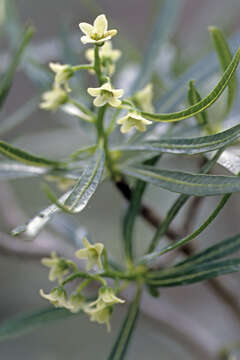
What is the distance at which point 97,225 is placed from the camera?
8.21 feet

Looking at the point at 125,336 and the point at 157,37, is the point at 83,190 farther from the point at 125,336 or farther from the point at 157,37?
the point at 157,37

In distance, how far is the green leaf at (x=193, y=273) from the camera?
831 mm

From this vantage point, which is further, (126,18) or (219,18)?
(126,18)

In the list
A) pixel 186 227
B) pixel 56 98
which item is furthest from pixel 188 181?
pixel 186 227

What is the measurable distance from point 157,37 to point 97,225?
4.53 ft

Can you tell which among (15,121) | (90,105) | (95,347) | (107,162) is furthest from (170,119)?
(95,347)

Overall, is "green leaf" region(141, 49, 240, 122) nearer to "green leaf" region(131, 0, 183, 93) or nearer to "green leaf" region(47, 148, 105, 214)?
"green leaf" region(47, 148, 105, 214)

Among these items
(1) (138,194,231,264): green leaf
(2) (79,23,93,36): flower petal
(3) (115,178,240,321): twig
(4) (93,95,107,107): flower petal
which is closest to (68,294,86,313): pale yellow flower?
(1) (138,194,231,264): green leaf

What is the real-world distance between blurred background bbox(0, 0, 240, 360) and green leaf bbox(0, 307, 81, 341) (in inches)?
15.0

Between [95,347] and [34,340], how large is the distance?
0.93 feet

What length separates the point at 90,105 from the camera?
121 cm

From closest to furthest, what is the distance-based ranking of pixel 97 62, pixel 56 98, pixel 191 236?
pixel 191 236, pixel 97 62, pixel 56 98

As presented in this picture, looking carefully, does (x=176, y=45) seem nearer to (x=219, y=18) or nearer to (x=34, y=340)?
(x=219, y=18)

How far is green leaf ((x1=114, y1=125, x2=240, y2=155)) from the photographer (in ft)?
2.42
